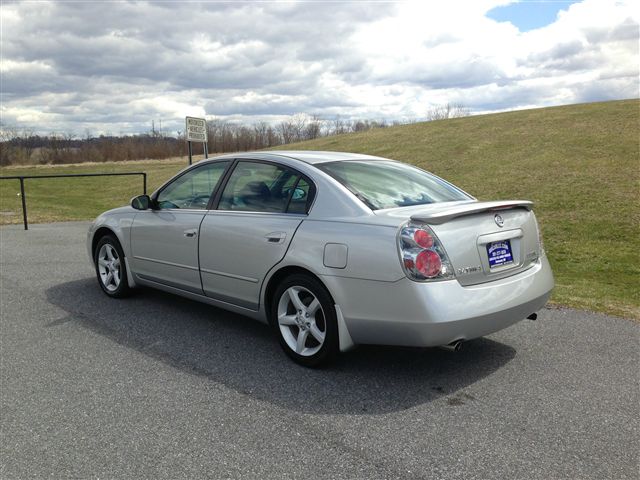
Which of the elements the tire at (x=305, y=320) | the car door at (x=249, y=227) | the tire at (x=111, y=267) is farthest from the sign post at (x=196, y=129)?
the tire at (x=305, y=320)

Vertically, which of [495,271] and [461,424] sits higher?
[495,271]

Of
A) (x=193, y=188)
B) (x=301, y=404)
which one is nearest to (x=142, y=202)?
(x=193, y=188)

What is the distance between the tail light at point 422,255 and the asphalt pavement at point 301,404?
0.82m

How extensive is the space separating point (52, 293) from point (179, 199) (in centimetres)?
225

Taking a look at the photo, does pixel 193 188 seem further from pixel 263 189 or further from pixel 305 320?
pixel 305 320

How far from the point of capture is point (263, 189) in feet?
15.2

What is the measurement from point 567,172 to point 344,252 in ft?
56.6

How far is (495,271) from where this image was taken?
3.83 m

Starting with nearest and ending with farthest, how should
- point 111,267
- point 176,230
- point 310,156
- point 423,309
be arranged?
1. point 423,309
2. point 310,156
3. point 176,230
4. point 111,267

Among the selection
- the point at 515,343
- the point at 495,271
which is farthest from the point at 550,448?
the point at 515,343

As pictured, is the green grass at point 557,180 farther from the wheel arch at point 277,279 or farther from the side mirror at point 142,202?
the side mirror at point 142,202

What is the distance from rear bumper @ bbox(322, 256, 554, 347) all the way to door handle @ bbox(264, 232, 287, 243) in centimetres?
56

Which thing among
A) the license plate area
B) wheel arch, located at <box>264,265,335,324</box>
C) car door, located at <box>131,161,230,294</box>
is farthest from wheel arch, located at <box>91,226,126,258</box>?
the license plate area

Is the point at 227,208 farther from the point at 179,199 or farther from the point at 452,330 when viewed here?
the point at 452,330
